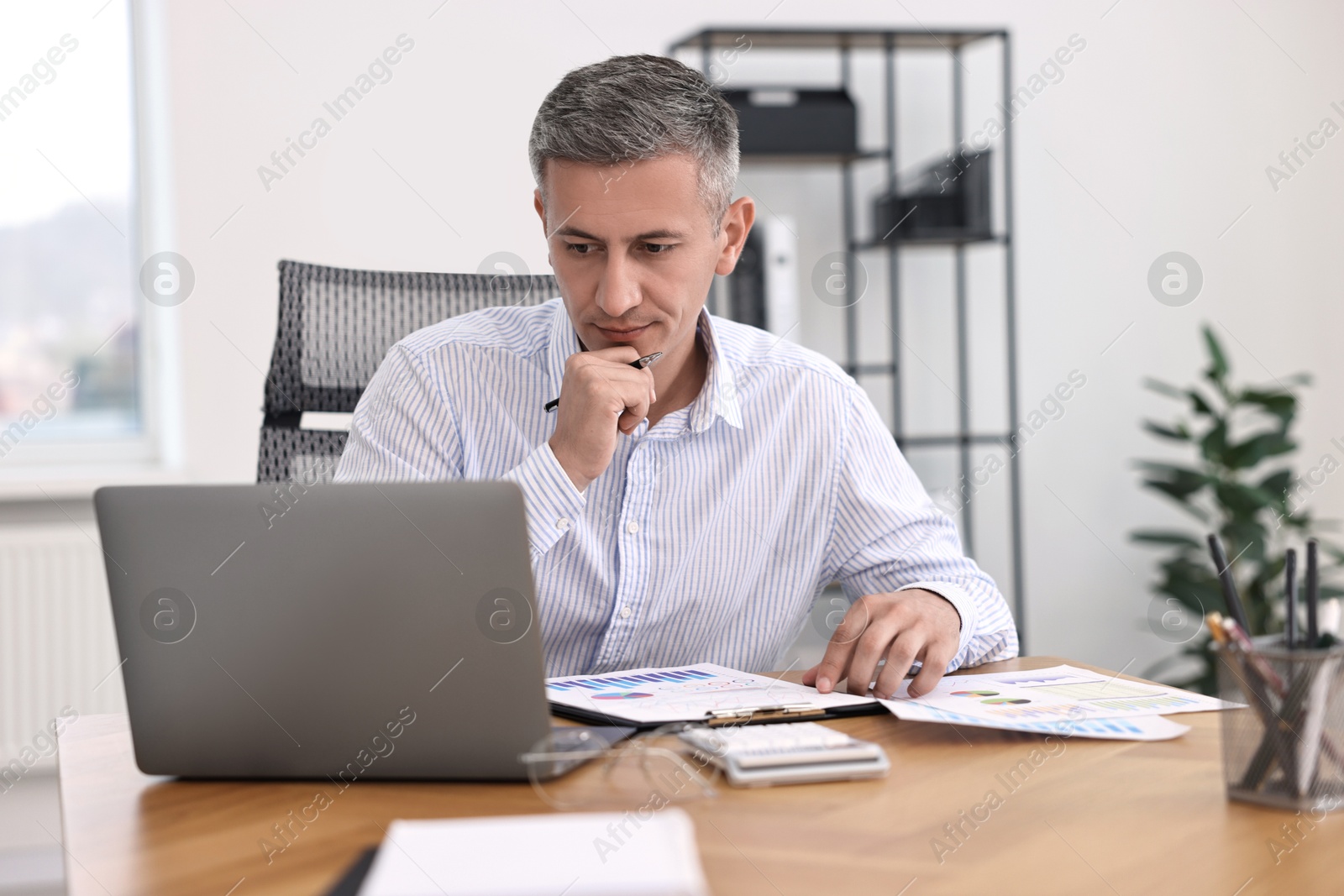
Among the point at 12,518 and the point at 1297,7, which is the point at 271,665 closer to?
the point at 12,518

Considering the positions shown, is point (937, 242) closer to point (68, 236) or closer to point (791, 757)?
point (68, 236)

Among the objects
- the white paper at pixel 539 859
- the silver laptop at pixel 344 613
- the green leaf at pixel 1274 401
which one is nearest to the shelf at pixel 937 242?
the green leaf at pixel 1274 401

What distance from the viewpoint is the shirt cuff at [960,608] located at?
1.15 metres

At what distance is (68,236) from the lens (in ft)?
9.50

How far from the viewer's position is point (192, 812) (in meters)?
0.78

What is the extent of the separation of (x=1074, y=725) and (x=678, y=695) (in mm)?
317

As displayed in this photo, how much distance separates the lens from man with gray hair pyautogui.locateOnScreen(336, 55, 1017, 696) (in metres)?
1.26

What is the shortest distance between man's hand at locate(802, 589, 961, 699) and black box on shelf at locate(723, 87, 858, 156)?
1.85 meters

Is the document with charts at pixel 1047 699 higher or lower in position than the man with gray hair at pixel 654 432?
lower

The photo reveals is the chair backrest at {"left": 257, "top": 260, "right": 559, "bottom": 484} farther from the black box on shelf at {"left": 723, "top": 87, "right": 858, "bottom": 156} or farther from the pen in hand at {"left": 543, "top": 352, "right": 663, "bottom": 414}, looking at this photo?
the black box on shelf at {"left": 723, "top": 87, "right": 858, "bottom": 156}

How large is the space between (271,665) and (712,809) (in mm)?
296

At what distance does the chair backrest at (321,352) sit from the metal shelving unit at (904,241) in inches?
57.0

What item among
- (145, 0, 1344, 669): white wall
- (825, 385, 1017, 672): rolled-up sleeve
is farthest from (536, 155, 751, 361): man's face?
(145, 0, 1344, 669): white wall

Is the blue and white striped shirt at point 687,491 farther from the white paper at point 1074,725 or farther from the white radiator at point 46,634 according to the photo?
the white radiator at point 46,634
